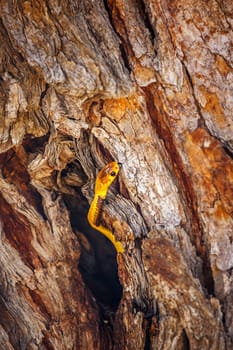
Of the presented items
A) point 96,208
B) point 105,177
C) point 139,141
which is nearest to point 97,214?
point 96,208

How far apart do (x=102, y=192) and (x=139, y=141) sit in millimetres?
481

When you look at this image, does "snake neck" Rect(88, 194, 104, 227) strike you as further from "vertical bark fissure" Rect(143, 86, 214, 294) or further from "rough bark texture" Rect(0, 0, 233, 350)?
"vertical bark fissure" Rect(143, 86, 214, 294)

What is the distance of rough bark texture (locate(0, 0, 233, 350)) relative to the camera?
3.36 meters

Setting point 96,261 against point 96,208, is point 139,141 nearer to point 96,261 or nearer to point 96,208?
point 96,208

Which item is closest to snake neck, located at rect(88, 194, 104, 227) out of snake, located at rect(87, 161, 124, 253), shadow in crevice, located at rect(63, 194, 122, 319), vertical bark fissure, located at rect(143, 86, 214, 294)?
snake, located at rect(87, 161, 124, 253)

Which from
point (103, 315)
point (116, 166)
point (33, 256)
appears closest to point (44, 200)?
point (33, 256)

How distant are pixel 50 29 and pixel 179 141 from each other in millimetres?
1191

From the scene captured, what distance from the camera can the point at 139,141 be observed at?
11.7 ft

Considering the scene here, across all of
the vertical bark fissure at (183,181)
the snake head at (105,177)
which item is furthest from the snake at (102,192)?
the vertical bark fissure at (183,181)

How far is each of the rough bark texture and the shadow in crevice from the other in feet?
0.99

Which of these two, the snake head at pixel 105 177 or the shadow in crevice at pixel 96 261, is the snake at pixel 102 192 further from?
the shadow in crevice at pixel 96 261

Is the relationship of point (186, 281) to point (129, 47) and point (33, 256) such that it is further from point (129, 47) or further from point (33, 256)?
point (129, 47)

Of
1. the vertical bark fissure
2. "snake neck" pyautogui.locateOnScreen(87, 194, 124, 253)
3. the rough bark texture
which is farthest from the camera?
"snake neck" pyautogui.locateOnScreen(87, 194, 124, 253)

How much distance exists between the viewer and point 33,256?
12.9 ft
